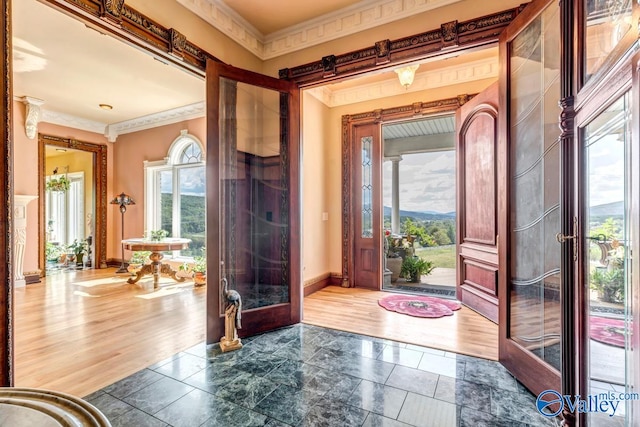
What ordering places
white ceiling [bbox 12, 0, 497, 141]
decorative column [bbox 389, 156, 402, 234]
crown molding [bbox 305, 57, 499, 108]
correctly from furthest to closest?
1. decorative column [bbox 389, 156, 402, 234]
2. crown molding [bbox 305, 57, 499, 108]
3. white ceiling [bbox 12, 0, 497, 141]

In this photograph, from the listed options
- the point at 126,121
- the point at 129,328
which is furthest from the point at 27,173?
the point at 129,328

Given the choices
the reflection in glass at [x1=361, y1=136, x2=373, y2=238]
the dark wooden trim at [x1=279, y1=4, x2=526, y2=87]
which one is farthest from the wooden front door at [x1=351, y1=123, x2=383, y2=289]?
the dark wooden trim at [x1=279, y1=4, x2=526, y2=87]

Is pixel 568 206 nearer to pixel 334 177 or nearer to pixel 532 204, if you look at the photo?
pixel 532 204

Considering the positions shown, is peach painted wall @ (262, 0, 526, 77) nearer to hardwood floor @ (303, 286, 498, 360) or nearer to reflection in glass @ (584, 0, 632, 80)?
reflection in glass @ (584, 0, 632, 80)

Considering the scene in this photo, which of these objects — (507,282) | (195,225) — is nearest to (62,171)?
(195,225)

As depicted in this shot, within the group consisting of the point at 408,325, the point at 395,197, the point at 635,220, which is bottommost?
the point at 408,325

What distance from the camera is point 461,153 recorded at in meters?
3.77

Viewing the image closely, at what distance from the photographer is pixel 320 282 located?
14.5 feet

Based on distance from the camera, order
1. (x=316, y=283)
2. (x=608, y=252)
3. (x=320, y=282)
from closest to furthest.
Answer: (x=608, y=252) → (x=316, y=283) → (x=320, y=282)

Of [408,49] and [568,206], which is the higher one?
[408,49]

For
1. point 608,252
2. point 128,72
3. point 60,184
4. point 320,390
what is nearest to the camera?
point 608,252

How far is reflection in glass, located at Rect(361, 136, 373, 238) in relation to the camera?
4496 mm

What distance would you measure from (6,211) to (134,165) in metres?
5.24

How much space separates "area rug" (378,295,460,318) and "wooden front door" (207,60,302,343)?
126 centimetres
